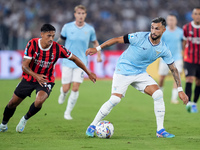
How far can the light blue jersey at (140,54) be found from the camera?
271 inches

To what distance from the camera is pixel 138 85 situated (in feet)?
23.4

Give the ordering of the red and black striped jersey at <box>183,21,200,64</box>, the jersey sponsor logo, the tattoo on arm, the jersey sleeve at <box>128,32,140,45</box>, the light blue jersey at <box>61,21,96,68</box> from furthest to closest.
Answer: the red and black striped jersey at <box>183,21,200,64</box>, the light blue jersey at <box>61,21,96,68</box>, the jersey sponsor logo, the jersey sleeve at <box>128,32,140,45</box>, the tattoo on arm

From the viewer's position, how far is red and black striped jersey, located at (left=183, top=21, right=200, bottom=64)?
10688 millimetres

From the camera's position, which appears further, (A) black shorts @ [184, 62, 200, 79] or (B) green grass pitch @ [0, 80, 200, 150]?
(A) black shorts @ [184, 62, 200, 79]

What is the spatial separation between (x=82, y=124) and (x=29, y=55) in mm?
2331

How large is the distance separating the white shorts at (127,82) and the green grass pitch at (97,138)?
79 cm

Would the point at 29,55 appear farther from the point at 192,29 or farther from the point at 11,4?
the point at 11,4

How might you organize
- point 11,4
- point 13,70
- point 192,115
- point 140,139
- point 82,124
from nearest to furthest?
A: 1. point 140,139
2. point 82,124
3. point 192,115
4. point 13,70
5. point 11,4

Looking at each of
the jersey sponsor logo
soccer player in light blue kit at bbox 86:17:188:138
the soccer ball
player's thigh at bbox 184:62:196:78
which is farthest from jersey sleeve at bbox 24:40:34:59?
player's thigh at bbox 184:62:196:78

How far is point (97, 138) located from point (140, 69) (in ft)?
4.59

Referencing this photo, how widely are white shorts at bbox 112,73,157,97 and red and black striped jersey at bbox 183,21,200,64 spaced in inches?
159

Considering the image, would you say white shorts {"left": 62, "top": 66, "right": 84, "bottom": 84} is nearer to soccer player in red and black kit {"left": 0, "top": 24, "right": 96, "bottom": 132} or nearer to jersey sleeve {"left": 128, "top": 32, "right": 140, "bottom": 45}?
soccer player in red and black kit {"left": 0, "top": 24, "right": 96, "bottom": 132}

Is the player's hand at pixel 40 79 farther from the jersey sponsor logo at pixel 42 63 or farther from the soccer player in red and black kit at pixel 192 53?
the soccer player in red and black kit at pixel 192 53

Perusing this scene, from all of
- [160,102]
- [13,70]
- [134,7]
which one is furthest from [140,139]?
[134,7]
